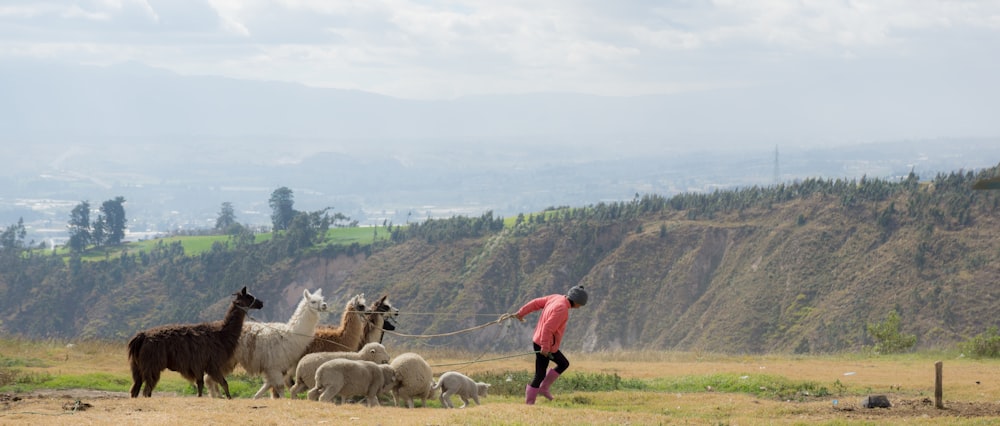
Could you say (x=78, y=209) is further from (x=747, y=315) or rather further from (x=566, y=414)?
(x=566, y=414)

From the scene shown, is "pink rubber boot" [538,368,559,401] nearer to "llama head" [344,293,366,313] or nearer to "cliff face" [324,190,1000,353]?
"llama head" [344,293,366,313]

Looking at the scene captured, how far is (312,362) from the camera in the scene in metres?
15.8

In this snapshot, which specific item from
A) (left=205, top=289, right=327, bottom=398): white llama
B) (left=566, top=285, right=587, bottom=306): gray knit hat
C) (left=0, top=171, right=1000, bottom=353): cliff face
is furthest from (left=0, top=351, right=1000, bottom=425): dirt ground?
(left=0, top=171, right=1000, bottom=353): cliff face

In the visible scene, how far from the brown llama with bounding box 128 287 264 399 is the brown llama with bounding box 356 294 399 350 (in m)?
2.50

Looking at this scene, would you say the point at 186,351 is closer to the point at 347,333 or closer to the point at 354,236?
the point at 347,333

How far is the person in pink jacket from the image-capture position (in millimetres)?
14586

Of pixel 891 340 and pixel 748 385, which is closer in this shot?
pixel 748 385

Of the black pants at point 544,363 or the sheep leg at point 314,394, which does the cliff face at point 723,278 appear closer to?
the sheep leg at point 314,394

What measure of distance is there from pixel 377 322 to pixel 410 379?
3.07 metres

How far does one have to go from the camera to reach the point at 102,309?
3219 inches

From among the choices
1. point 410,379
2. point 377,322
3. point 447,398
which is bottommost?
point 447,398

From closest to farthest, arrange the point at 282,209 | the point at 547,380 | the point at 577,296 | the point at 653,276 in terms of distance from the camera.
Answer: the point at 577,296 → the point at 547,380 → the point at 653,276 → the point at 282,209

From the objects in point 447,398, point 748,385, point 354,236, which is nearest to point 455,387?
point 447,398

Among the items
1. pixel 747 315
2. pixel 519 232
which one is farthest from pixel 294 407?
pixel 519 232
